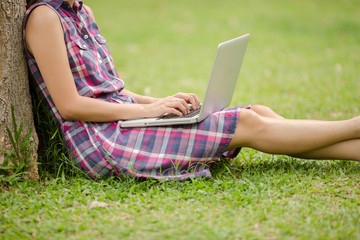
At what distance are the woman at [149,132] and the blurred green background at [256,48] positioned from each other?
1.67m

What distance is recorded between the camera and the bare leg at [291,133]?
7.82 feet

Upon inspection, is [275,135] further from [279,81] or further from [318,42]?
[318,42]

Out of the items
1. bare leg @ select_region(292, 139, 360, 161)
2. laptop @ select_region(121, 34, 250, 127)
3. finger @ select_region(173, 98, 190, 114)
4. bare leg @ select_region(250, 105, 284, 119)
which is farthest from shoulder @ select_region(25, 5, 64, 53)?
bare leg @ select_region(292, 139, 360, 161)

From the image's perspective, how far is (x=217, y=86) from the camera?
7.84 feet

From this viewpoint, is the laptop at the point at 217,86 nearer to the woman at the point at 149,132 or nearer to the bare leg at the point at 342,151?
the woman at the point at 149,132

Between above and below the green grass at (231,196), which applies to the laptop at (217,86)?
above

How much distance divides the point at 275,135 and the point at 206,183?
498 mm

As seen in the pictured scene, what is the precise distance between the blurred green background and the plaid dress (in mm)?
1860

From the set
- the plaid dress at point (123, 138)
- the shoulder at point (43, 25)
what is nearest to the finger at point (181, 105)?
the plaid dress at point (123, 138)

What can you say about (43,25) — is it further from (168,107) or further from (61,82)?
(168,107)

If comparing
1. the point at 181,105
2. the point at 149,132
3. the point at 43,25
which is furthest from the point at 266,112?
the point at 43,25

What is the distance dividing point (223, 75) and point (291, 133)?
20.3 inches

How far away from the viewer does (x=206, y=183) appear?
8.19ft

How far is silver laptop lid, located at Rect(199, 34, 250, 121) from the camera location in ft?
7.35
